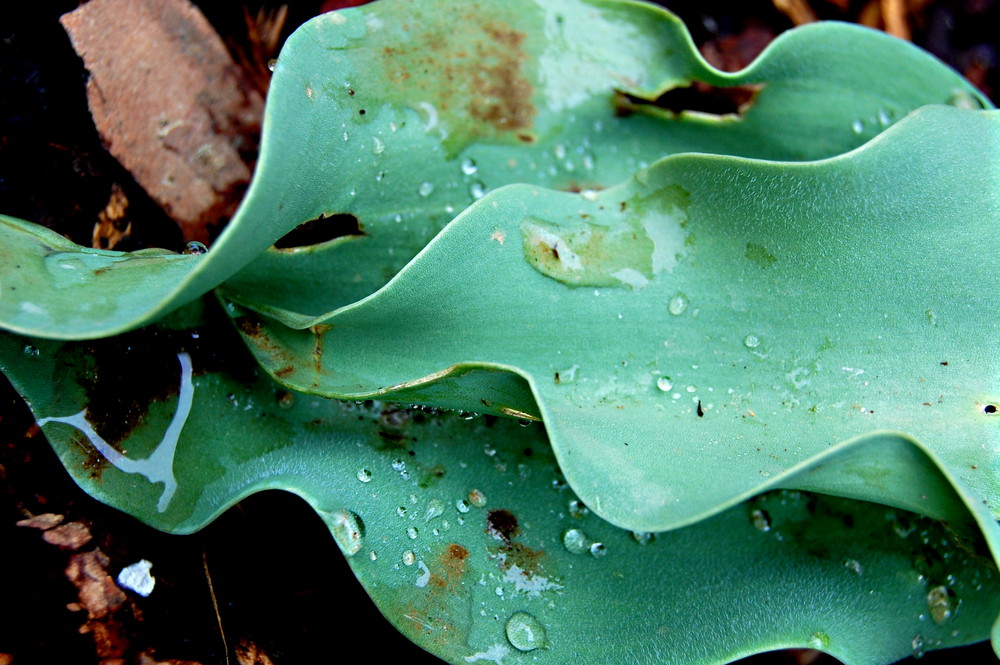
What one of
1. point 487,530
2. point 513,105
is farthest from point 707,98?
point 487,530

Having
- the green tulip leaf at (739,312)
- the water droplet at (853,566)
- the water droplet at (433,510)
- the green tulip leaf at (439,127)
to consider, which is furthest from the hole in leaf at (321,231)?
the water droplet at (853,566)

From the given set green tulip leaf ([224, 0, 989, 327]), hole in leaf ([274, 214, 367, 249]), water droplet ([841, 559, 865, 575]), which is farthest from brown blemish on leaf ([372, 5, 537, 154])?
water droplet ([841, 559, 865, 575])

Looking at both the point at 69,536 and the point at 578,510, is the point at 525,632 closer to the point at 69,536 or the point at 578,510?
the point at 578,510

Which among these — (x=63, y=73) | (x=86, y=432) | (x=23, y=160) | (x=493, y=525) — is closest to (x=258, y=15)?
(x=63, y=73)

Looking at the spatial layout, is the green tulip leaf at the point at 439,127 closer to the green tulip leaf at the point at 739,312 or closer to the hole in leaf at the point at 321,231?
the hole in leaf at the point at 321,231

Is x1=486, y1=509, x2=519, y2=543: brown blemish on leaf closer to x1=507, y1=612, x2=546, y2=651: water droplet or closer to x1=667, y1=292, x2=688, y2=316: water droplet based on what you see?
x1=507, y1=612, x2=546, y2=651: water droplet
